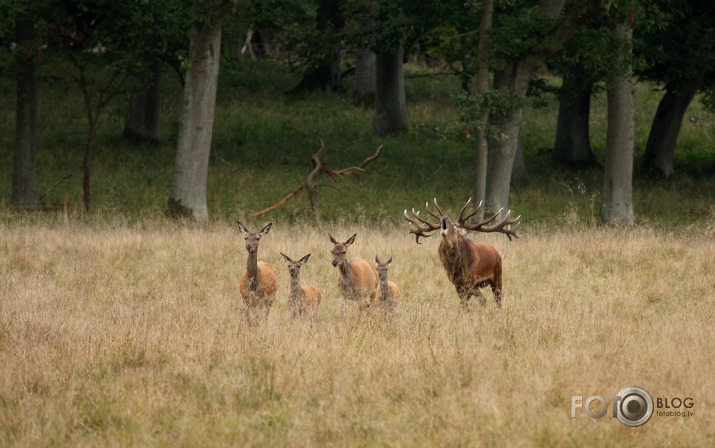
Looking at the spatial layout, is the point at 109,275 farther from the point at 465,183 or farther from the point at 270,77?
the point at 270,77

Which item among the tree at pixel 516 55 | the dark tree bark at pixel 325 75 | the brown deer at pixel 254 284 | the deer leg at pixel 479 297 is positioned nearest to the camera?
the brown deer at pixel 254 284

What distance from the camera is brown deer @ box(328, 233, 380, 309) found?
11109 millimetres

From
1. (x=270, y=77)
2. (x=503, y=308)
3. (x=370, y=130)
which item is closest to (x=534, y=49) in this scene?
(x=503, y=308)

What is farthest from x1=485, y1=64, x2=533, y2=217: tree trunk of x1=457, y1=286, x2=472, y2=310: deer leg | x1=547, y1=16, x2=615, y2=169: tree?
x1=457, y1=286, x2=472, y2=310: deer leg

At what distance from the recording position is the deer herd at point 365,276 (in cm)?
1091

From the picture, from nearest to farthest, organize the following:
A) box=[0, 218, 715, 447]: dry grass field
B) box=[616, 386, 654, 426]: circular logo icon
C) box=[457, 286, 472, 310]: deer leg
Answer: box=[0, 218, 715, 447]: dry grass field → box=[616, 386, 654, 426]: circular logo icon → box=[457, 286, 472, 310]: deer leg

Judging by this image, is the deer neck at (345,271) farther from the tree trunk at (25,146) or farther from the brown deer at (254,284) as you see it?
the tree trunk at (25,146)

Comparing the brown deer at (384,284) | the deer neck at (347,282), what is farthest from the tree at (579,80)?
the deer neck at (347,282)

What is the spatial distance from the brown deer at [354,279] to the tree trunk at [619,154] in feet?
37.0

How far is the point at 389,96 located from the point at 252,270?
2263 cm

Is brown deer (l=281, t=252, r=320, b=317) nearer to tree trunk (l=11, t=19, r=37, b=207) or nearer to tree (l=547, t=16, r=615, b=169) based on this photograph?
tree (l=547, t=16, r=615, b=169)

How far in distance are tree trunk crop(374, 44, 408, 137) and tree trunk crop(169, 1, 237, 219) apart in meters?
12.7

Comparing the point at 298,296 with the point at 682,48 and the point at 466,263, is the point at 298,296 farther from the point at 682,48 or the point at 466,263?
the point at 682,48

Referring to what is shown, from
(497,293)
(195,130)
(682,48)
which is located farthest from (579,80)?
(497,293)
